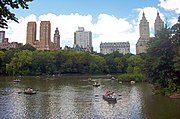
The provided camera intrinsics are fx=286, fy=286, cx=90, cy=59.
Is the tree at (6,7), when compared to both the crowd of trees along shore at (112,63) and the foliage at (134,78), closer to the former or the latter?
the crowd of trees along shore at (112,63)

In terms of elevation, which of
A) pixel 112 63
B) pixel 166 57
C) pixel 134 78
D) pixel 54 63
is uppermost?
pixel 112 63

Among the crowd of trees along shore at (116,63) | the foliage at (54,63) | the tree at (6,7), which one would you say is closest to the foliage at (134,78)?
the crowd of trees along shore at (116,63)

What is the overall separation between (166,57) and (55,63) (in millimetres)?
78557

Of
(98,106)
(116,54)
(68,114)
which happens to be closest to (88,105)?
(98,106)

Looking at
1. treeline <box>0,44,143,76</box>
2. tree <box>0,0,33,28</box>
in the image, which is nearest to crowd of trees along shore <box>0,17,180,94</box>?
treeline <box>0,44,143,76</box>

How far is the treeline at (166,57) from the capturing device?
43188mm

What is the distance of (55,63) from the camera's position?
386 feet

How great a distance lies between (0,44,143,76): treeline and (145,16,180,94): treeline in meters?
54.2

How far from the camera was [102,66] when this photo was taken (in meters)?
126

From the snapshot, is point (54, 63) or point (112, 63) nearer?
point (54, 63)

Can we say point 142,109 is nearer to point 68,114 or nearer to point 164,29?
point 68,114

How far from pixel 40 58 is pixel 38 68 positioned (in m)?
4.06

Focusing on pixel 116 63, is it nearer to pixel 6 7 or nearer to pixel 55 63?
pixel 55 63

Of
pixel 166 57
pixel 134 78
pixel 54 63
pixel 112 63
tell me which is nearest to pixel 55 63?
pixel 54 63
